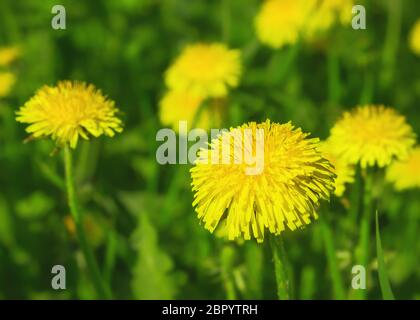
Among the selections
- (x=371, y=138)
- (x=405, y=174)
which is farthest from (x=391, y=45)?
(x=371, y=138)

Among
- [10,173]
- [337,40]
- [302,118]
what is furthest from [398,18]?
[10,173]

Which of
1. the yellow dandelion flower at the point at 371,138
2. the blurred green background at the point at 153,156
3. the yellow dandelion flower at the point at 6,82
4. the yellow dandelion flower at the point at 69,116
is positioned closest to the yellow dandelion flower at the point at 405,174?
the blurred green background at the point at 153,156

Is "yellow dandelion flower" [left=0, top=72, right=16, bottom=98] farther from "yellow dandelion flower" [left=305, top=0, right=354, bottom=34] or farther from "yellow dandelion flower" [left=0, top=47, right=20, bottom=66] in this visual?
"yellow dandelion flower" [left=305, top=0, right=354, bottom=34]

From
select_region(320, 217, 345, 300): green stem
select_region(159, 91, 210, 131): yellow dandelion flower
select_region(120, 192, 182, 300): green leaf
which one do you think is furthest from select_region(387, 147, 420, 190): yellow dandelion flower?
select_region(120, 192, 182, 300): green leaf

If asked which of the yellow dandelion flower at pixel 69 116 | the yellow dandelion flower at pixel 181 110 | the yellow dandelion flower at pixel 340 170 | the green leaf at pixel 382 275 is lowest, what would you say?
the green leaf at pixel 382 275

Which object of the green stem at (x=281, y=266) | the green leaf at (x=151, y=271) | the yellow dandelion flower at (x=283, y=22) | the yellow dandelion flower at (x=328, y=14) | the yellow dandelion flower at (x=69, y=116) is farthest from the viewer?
the yellow dandelion flower at (x=283, y=22)

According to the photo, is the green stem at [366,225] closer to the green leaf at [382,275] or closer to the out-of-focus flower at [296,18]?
the green leaf at [382,275]

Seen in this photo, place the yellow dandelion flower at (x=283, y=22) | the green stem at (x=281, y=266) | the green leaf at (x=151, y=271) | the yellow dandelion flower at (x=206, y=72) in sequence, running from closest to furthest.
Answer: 1. the green stem at (x=281, y=266)
2. the green leaf at (x=151, y=271)
3. the yellow dandelion flower at (x=206, y=72)
4. the yellow dandelion flower at (x=283, y=22)
